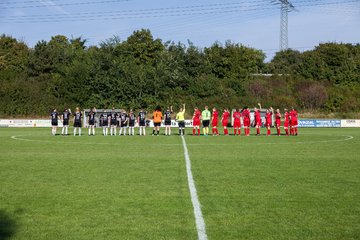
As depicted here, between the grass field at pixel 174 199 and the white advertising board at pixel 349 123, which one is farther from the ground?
the white advertising board at pixel 349 123

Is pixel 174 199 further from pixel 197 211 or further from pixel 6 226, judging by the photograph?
pixel 6 226

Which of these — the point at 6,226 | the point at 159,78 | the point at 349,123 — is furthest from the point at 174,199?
the point at 159,78

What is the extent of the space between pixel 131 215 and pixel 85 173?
16.7 feet

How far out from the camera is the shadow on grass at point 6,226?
6426mm

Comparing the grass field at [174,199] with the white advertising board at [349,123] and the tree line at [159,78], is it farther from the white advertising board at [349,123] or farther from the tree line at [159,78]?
the tree line at [159,78]

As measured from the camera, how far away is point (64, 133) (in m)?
33.8


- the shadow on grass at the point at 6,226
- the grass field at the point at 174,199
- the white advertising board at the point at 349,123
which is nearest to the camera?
the shadow on grass at the point at 6,226

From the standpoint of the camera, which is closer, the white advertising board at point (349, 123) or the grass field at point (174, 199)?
the grass field at point (174, 199)

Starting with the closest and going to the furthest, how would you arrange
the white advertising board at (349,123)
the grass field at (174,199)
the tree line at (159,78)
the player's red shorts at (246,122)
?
the grass field at (174,199), the player's red shorts at (246,122), the white advertising board at (349,123), the tree line at (159,78)

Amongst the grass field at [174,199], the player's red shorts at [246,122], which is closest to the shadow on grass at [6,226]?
the grass field at [174,199]

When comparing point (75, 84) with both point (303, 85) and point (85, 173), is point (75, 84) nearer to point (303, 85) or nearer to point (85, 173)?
point (303, 85)

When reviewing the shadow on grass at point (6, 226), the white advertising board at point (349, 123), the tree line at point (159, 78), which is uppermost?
the tree line at point (159, 78)

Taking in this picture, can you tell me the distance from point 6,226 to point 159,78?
2315 inches

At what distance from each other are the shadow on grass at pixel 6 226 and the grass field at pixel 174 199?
13mm
